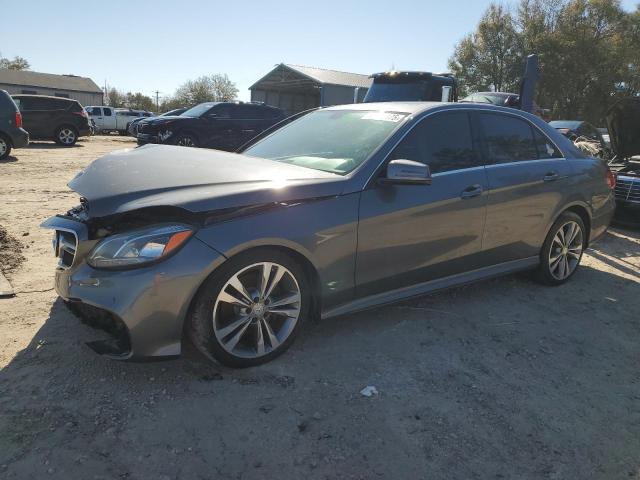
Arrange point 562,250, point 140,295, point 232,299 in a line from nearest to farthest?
1. point 140,295
2. point 232,299
3. point 562,250

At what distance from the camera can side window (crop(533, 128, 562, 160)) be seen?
4.50 m

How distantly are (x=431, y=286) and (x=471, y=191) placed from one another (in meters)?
0.79

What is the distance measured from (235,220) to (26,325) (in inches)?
66.5

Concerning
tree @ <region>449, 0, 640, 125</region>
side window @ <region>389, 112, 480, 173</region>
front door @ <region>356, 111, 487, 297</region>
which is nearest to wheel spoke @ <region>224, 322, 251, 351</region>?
front door @ <region>356, 111, 487, 297</region>

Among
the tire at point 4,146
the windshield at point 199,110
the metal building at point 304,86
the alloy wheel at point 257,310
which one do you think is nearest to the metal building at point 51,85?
the metal building at point 304,86

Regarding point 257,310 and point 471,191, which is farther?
point 471,191

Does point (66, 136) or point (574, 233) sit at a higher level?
point (66, 136)

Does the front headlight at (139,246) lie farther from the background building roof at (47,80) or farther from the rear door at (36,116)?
the background building roof at (47,80)

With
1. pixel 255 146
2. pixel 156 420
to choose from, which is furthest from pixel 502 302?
pixel 156 420

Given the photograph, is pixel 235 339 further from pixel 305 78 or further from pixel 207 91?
pixel 207 91

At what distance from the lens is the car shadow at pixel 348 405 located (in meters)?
2.26

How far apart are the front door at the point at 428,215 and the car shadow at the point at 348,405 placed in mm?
459

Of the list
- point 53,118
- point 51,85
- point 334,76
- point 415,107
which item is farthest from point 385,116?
point 51,85

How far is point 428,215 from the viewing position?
11.6 ft
